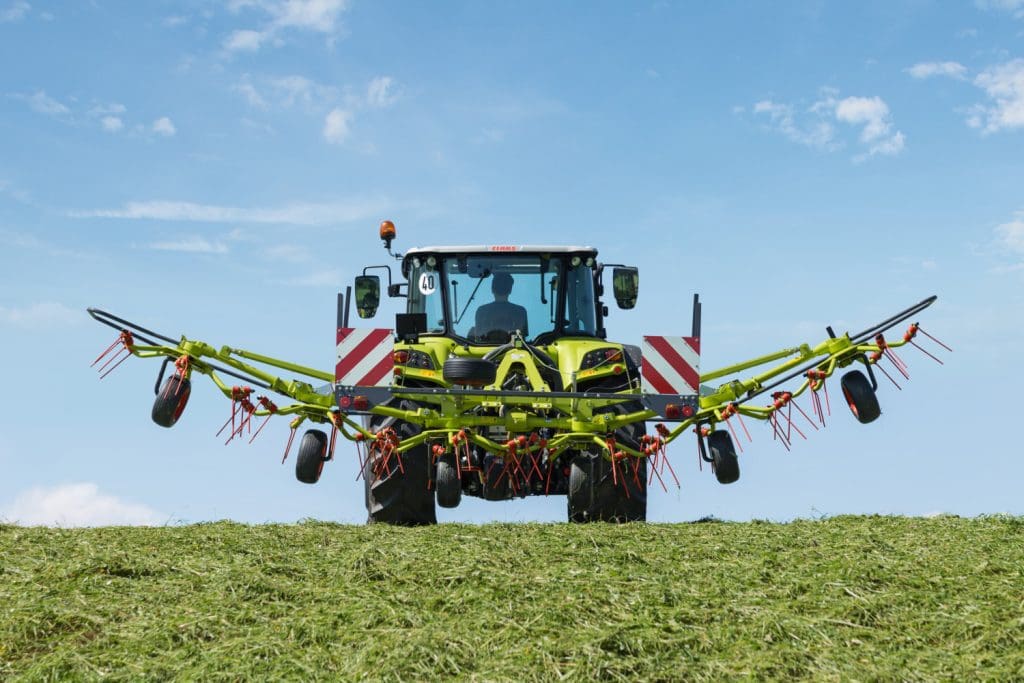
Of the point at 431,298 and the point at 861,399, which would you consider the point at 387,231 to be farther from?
the point at 861,399

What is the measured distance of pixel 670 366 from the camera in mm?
9000

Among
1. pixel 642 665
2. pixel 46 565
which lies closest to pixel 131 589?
pixel 46 565

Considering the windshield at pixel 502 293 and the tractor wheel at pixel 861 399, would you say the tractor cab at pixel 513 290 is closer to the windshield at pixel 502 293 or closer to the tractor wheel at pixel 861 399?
the windshield at pixel 502 293

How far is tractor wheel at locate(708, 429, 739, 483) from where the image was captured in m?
8.69

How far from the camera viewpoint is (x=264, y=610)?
18.7 ft

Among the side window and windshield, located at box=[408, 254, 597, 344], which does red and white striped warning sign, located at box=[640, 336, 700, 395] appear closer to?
windshield, located at box=[408, 254, 597, 344]

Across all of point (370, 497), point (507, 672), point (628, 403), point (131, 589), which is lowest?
point (507, 672)

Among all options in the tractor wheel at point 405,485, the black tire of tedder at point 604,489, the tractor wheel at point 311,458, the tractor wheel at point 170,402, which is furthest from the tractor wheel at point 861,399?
the tractor wheel at point 170,402

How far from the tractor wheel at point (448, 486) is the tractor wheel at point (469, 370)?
83cm

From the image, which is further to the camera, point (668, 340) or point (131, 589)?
point (668, 340)

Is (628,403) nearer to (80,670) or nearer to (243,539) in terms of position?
(243,539)

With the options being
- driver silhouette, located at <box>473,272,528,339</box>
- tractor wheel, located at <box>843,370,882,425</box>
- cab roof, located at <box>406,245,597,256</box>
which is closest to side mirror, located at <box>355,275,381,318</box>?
cab roof, located at <box>406,245,597,256</box>

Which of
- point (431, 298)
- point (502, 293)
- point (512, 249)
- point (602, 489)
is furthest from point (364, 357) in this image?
point (602, 489)

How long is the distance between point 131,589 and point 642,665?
2960 mm
